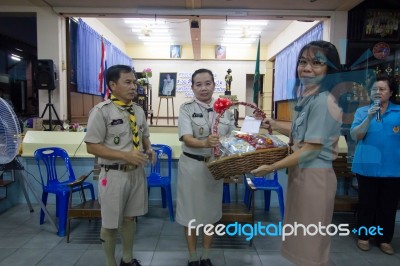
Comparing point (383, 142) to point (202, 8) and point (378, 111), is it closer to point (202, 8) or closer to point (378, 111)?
point (378, 111)

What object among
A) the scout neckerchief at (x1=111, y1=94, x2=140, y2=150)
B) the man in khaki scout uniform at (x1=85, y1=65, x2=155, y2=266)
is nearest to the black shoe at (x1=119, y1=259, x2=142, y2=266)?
the man in khaki scout uniform at (x1=85, y1=65, x2=155, y2=266)

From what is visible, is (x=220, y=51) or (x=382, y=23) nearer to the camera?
(x=382, y=23)

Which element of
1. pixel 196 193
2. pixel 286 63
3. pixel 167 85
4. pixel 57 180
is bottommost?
pixel 57 180

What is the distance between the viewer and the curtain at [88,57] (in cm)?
657

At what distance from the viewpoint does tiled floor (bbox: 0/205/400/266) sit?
7.48ft

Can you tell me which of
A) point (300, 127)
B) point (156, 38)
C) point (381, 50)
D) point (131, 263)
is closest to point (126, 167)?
point (131, 263)

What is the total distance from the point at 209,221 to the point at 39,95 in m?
4.84

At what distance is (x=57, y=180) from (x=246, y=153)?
2.59m

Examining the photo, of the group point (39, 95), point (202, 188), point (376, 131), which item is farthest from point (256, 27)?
point (202, 188)

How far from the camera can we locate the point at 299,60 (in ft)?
4.41

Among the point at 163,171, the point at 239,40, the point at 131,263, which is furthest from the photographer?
the point at 239,40

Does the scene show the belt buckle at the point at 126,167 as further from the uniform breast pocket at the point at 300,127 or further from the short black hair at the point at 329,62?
the short black hair at the point at 329,62

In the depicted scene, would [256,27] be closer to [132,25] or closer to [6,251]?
[132,25]

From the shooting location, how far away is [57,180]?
3.23m
